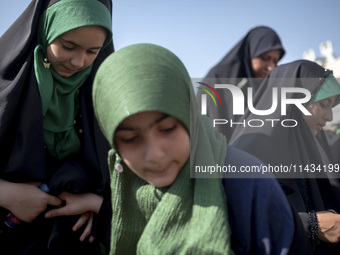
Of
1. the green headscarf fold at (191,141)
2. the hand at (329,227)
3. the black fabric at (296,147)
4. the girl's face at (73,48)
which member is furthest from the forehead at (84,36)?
the hand at (329,227)

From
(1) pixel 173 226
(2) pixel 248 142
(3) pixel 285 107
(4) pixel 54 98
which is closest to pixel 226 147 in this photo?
(1) pixel 173 226

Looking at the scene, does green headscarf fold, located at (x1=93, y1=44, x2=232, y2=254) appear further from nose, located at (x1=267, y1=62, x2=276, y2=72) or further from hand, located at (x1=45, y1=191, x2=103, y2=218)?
nose, located at (x1=267, y1=62, x2=276, y2=72)

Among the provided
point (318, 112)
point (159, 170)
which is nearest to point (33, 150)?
point (159, 170)

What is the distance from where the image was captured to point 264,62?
389cm

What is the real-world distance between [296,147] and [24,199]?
166 cm

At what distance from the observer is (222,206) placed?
1286 millimetres

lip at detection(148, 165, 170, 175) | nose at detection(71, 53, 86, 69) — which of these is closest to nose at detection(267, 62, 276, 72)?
nose at detection(71, 53, 86, 69)

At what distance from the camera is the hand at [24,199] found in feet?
5.87

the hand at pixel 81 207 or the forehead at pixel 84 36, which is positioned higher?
the forehead at pixel 84 36

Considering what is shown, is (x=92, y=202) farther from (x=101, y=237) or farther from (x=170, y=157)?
Answer: (x=170, y=157)

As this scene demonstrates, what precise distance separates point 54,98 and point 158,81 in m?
0.99

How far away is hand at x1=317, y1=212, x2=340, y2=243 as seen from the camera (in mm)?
1827

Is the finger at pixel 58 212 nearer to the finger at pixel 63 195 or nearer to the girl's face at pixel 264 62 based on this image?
the finger at pixel 63 195

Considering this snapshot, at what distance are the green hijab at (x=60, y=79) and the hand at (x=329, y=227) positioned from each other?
1.44 m
